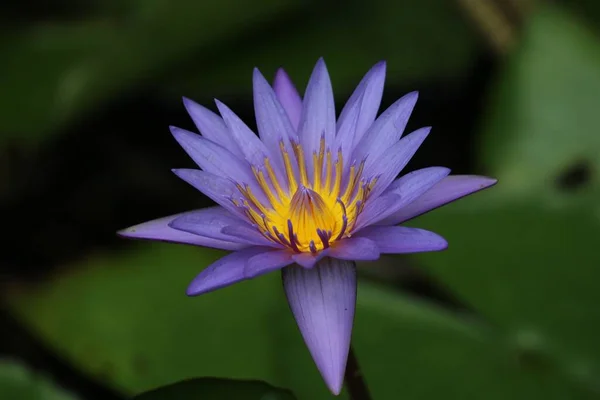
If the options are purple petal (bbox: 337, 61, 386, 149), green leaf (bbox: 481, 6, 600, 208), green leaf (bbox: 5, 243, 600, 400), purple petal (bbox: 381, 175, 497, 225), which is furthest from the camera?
green leaf (bbox: 481, 6, 600, 208)

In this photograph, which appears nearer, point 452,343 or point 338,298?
point 338,298

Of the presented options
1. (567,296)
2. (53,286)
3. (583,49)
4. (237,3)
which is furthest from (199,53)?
(567,296)

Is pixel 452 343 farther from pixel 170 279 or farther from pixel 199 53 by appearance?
pixel 199 53

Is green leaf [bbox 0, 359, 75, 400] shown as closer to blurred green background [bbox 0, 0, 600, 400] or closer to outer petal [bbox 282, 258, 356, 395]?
blurred green background [bbox 0, 0, 600, 400]

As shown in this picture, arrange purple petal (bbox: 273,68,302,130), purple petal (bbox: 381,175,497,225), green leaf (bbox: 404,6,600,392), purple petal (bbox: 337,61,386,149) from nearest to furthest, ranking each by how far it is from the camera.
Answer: purple petal (bbox: 381,175,497,225) → purple petal (bbox: 337,61,386,149) → purple petal (bbox: 273,68,302,130) → green leaf (bbox: 404,6,600,392)

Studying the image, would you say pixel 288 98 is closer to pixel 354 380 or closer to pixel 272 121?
pixel 272 121

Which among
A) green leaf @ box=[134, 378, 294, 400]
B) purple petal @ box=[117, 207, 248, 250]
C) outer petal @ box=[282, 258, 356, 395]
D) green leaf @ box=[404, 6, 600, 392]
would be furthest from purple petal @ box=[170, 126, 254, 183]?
green leaf @ box=[404, 6, 600, 392]
